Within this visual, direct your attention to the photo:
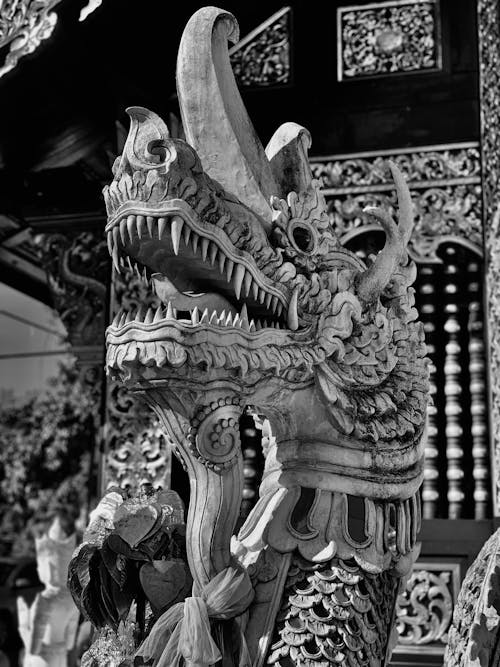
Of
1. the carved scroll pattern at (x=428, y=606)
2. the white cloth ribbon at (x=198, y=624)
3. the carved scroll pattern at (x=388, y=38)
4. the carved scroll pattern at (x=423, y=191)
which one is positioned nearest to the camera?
the white cloth ribbon at (x=198, y=624)

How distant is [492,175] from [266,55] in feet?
3.08

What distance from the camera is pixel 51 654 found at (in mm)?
3627

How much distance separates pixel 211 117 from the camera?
131cm

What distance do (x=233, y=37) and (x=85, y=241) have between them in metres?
2.63

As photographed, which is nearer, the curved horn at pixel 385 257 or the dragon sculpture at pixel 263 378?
the dragon sculpture at pixel 263 378

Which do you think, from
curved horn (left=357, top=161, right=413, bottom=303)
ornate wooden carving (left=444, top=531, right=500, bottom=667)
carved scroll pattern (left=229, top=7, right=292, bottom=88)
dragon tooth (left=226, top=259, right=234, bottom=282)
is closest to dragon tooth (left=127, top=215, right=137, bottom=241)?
dragon tooth (left=226, top=259, right=234, bottom=282)

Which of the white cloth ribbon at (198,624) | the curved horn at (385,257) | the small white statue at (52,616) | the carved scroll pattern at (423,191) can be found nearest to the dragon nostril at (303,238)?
the curved horn at (385,257)

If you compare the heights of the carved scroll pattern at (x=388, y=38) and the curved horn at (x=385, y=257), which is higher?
the carved scroll pattern at (x=388, y=38)

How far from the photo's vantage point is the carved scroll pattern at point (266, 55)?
12.1 feet

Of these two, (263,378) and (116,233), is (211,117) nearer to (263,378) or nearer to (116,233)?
(116,233)

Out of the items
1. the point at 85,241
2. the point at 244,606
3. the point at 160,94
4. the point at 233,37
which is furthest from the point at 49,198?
the point at 244,606

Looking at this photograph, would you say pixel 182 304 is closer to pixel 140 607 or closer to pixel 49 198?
pixel 140 607

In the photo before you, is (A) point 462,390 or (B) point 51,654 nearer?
(A) point 462,390

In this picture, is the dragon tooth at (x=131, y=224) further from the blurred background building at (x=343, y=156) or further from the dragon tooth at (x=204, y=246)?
the blurred background building at (x=343, y=156)
